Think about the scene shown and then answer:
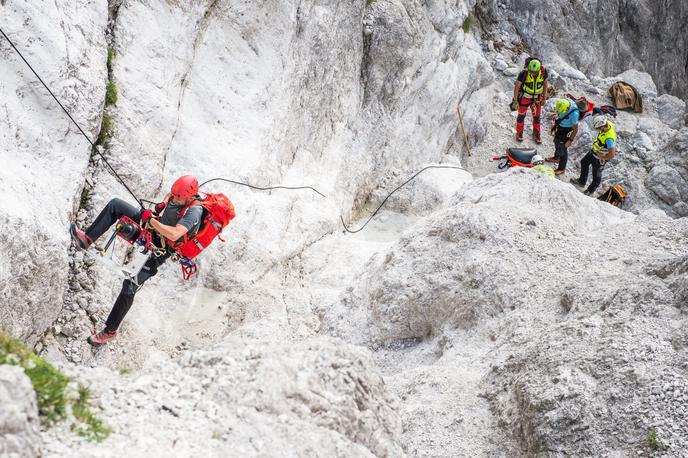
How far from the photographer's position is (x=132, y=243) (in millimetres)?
8719

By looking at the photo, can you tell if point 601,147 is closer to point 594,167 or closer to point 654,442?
point 594,167

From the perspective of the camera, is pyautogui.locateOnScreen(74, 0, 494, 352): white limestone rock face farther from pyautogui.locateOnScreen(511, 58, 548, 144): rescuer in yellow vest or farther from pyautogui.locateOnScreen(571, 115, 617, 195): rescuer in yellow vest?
pyautogui.locateOnScreen(571, 115, 617, 195): rescuer in yellow vest

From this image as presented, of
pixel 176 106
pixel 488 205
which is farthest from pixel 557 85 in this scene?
pixel 176 106

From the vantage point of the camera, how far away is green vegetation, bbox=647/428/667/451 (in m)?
5.33

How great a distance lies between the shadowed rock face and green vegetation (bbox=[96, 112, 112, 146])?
20.2 m

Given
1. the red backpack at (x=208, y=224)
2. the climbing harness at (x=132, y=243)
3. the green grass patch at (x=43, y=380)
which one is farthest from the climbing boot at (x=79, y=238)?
the green grass patch at (x=43, y=380)

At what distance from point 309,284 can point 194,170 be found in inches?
121

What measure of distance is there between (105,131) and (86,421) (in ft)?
21.2

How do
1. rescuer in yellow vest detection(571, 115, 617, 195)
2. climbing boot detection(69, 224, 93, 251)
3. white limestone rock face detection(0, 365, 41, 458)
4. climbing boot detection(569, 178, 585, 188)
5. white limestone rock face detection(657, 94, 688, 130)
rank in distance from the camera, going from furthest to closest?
white limestone rock face detection(657, 94, 688, 130) < climbing boot detection(569, 178, 585, 188) < rescuer in yellow vest detection(571, 115, 617, 195) < climbing boot detection(69, 224, 93, 251) < white limestone rock face detection(0, 365, 41, 458)

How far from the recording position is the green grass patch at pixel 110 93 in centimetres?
973

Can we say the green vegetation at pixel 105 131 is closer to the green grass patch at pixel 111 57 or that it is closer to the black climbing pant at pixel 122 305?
the green grass patch at pixel 111 57

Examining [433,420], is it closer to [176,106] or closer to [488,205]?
[488,205]

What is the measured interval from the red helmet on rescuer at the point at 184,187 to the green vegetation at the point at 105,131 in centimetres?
194

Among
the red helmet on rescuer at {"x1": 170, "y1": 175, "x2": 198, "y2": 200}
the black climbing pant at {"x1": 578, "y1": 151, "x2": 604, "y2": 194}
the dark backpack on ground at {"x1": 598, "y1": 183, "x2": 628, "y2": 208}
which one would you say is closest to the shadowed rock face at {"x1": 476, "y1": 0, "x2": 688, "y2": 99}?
the black climbing pant at {"x1": 578, "y1": 151, "x2": 604, "y2": 194}
